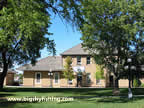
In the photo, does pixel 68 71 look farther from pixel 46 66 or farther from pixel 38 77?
pixel 38 77

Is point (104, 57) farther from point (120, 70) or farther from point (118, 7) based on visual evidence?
point (118, 7)

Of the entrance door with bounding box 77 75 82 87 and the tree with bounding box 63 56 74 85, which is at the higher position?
the tree with bounding box 63 56 74 85

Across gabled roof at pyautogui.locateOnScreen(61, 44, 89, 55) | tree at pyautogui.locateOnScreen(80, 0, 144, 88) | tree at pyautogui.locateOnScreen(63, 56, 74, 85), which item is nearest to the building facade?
gabled roof at pyautogui.locateOnScreen(61, 44, 89, 55)

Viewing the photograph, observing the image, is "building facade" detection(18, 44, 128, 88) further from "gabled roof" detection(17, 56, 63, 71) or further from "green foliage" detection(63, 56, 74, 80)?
"green foliage" detection(63, 56, 74, 80)

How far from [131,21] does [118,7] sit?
1.97 m

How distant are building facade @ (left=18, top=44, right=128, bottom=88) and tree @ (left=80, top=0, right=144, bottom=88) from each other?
62.2 feet

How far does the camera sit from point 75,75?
42.0 m

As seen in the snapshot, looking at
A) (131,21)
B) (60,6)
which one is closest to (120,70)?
(131,21)

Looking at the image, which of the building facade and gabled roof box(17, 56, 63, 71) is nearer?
the building facade

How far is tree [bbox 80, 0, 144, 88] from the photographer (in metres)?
20.6

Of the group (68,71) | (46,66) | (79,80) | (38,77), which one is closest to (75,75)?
(79,80)

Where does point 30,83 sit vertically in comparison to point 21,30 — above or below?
below

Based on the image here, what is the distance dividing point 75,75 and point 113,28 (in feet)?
73.4

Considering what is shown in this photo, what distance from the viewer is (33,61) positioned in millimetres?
30234
